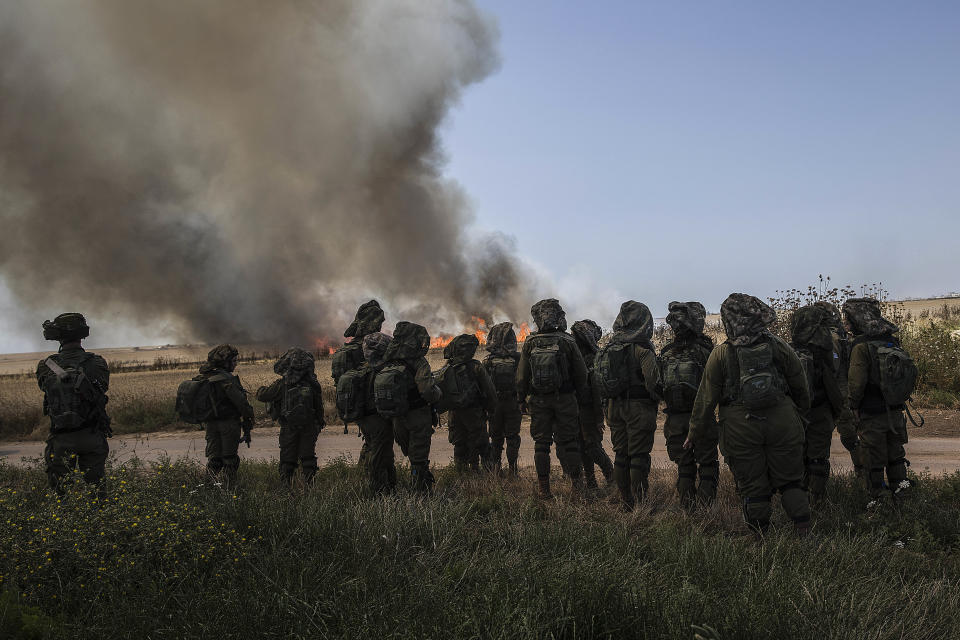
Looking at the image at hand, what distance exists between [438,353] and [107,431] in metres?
41.0

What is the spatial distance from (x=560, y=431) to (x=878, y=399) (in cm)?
314

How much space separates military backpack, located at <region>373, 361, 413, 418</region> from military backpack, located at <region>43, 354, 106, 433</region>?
289 cm

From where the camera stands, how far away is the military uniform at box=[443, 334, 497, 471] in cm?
816

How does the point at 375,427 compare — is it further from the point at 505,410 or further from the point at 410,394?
the point at 505,410

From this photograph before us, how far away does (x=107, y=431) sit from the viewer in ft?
22.6

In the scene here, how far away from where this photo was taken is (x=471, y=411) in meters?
8.42

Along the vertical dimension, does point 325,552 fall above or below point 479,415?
below

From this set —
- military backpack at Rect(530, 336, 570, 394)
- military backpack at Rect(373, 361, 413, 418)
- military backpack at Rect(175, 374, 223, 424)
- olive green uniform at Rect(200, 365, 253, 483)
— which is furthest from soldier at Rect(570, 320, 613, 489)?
military backpack at Rect(175, 374, 223, 424)

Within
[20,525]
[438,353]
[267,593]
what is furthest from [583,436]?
[438,353]

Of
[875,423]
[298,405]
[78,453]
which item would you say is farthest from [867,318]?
[78,453]

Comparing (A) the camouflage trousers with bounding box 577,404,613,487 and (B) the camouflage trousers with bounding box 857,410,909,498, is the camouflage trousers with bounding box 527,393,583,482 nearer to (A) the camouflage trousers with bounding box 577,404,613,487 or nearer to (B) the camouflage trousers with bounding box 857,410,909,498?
(A) the camouflage trousers with bounding box 577,404,613,487

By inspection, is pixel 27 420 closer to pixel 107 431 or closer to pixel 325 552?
pixel 107 431

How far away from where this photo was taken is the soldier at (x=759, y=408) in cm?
494

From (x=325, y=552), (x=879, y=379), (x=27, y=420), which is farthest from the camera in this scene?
(x=27, y=420)
